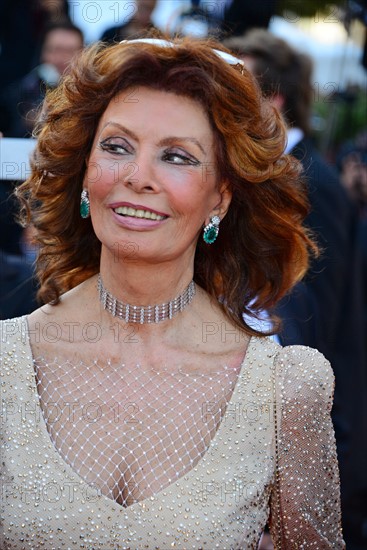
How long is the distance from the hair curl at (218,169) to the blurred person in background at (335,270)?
1373 millimetres

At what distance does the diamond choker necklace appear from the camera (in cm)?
290

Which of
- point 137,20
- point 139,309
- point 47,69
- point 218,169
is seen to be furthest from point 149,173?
point 137,20

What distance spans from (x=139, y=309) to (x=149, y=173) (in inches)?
15.9

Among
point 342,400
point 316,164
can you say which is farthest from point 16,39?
point 342,400

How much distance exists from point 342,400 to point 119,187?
2563 millimetres

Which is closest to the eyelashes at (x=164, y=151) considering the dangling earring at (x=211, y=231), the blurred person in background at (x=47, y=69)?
the dangling earring at (x=211, y=231)

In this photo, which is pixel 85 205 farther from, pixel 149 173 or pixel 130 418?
pixel 130 418

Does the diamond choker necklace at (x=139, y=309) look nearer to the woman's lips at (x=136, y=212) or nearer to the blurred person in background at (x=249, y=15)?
the woman's lips at (x=136, y=212)

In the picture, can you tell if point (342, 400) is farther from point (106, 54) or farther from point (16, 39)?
point (16, 39)

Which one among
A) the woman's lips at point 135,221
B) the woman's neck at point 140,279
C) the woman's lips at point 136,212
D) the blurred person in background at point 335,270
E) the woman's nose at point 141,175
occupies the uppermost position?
the woman's nose at point 141,175

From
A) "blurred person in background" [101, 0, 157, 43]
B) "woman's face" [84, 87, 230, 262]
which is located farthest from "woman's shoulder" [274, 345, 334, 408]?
"blurred person in background" [101, 0, 157, 43]

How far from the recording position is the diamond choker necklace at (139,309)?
9.53 feet

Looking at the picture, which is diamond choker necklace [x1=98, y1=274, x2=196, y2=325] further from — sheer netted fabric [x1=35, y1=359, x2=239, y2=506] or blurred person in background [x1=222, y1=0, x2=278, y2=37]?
blurred person in background [x1=222, y1=0, x2=278, y2=37]

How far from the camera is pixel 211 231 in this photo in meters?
3.00
